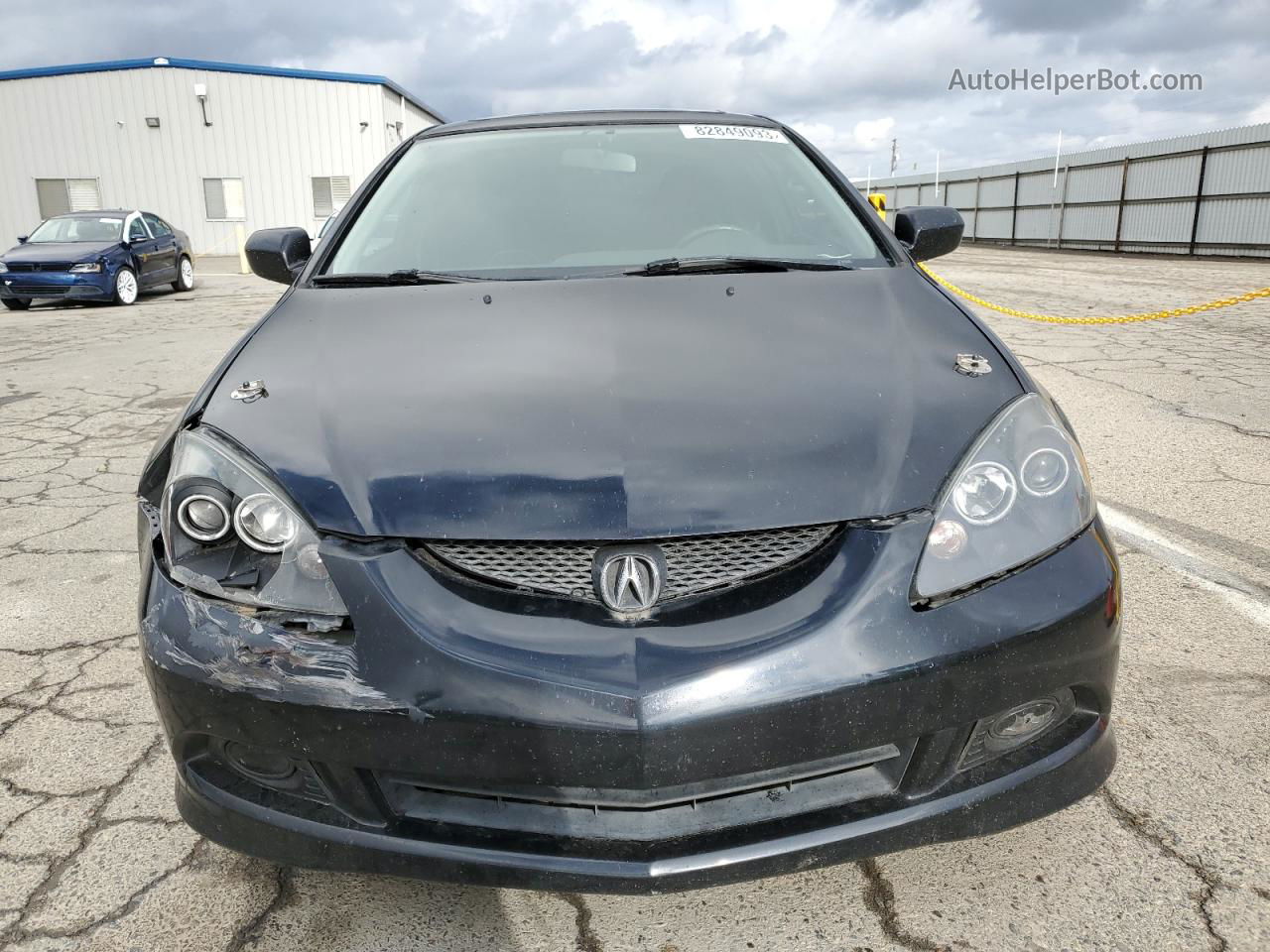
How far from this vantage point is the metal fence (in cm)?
1945

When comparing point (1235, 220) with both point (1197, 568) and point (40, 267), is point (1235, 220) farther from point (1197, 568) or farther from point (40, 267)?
point (40, 267)

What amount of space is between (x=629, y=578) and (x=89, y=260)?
543 inches

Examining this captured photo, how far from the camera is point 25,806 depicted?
1949 millimetres

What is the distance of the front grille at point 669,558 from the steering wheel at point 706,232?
46.1 inches

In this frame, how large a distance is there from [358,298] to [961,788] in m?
1.53

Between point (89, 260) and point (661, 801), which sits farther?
point (89, 260)

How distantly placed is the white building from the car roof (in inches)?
1019

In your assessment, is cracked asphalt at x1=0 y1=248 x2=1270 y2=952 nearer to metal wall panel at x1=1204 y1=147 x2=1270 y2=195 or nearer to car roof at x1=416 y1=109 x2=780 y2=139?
car roof at x1=416 y1=109 x2=780 y2=139

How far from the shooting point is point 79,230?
13.5 meters

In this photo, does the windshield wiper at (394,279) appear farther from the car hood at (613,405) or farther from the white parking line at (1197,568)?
the white parking line at (1197,568)

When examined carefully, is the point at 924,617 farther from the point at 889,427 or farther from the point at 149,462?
the point at 149,462

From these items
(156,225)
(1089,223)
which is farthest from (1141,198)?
(156,225)

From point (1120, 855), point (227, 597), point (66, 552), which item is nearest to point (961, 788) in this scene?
point (1120, 855)

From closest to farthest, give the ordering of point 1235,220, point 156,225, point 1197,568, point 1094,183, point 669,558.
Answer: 1. point 669,558
2. point 1197,568
3. point 156,225
4. point 1235,220
5. point 1094,183
